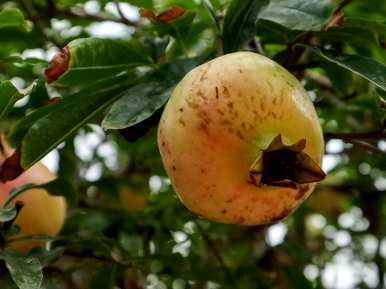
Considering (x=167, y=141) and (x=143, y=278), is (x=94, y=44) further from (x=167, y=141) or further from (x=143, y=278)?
(x=143, y=278)

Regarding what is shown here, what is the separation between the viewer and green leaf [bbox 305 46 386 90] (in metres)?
0.98

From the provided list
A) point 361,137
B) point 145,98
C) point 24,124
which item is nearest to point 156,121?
point 145,98

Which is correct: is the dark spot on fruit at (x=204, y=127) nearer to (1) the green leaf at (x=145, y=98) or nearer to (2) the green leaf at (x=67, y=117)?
(1) the green leaf at (x=145, y=98)

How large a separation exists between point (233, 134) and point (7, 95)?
1.25 feet

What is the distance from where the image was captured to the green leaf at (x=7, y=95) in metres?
1.02

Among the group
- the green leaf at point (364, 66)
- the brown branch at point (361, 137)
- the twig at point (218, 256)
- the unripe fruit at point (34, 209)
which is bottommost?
the twig at point (218, 256)

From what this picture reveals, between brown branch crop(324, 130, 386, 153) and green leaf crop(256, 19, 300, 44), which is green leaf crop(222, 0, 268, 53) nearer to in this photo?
green leaf crop(256, 19, 300, 44)

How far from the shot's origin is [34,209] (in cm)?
131

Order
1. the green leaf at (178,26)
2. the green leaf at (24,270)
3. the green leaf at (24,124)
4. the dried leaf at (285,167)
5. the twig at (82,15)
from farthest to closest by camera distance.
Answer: the twig at (82,15)
the green leaf at (178,26)
the green leaf at (24,124)
the green leaf at (24,270)
the dried leaf at (285,167)

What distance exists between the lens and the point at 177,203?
5.39 feet

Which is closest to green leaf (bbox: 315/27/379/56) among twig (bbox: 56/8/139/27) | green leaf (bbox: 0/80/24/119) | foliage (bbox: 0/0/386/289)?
foliage (bbox: 0/0/386/289)

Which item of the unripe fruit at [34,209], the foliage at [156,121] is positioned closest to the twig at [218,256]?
the foliage at [156,121]

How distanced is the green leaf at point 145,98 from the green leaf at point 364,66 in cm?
22

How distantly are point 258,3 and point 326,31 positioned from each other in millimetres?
126
